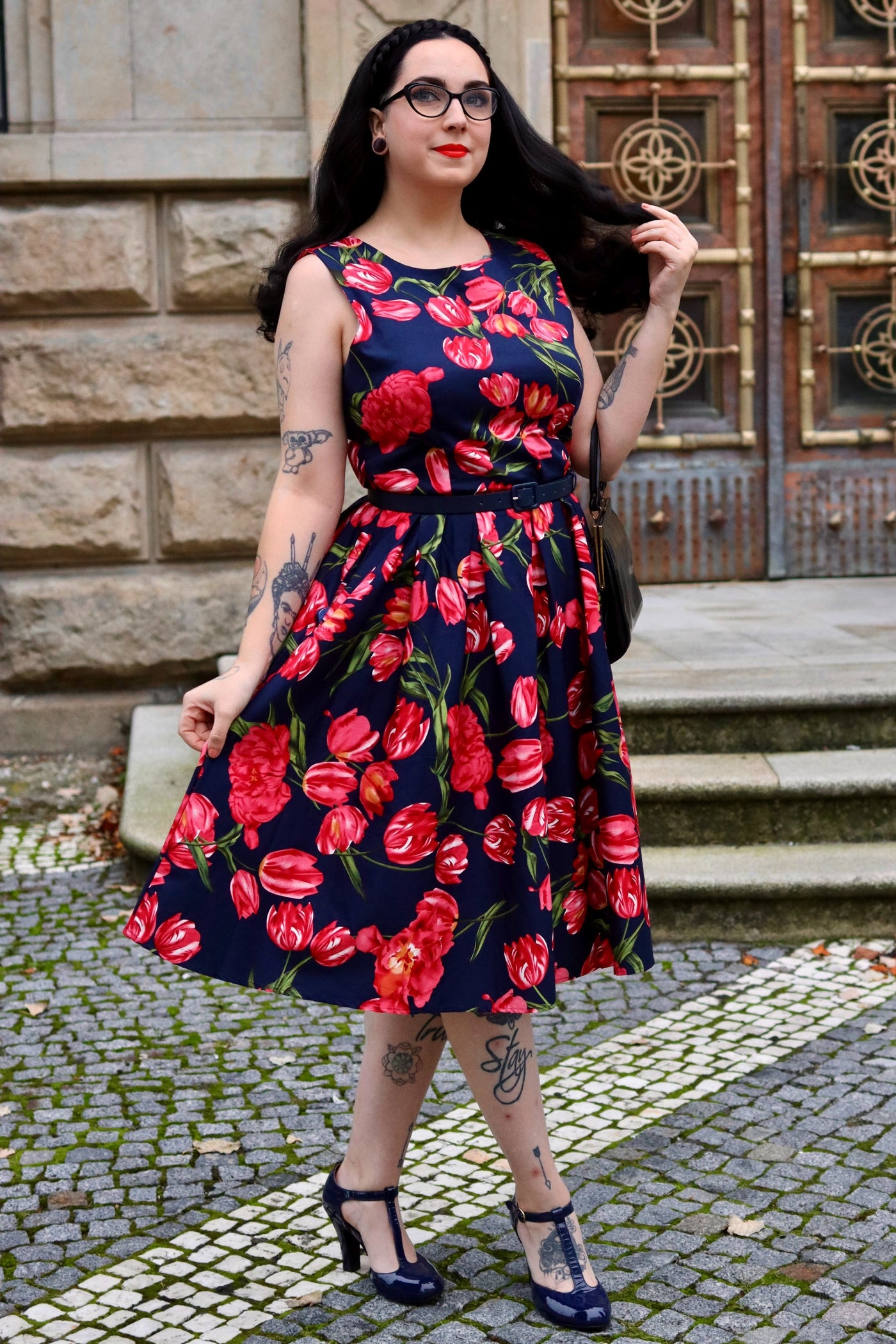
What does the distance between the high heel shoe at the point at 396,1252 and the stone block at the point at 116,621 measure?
3.49m

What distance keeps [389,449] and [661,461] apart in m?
4.33

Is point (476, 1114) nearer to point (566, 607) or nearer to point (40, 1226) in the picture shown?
point (40, 1226)

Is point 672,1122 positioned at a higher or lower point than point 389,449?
lower

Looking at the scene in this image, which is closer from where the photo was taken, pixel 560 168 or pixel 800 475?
pixel 560 168

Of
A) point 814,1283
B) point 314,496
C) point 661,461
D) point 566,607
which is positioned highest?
point 661,461

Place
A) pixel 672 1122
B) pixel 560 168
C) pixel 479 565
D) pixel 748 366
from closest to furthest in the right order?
1. pixel 479 565
2. pixel 560 168
3. pixel 672 1122
4. pixel 748 366

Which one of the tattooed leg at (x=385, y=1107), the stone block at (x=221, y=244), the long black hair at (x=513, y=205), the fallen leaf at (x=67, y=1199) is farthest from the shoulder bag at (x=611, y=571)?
the stone block at (x=221, y=244)

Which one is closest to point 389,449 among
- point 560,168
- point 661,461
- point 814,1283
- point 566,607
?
point 566,607

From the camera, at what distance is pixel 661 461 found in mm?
6504

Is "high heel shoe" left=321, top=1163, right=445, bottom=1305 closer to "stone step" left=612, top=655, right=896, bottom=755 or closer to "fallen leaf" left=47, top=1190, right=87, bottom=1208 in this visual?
"fallen leaf" left=47, top=1190, right=87, bottom=1208

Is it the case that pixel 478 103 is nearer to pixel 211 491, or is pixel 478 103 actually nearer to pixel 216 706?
pixel 216 706

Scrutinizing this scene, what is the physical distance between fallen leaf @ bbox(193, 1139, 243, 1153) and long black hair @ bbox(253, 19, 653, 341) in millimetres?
1496

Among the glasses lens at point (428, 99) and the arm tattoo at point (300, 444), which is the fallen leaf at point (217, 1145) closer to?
the arm tattoo at point (300, 444)

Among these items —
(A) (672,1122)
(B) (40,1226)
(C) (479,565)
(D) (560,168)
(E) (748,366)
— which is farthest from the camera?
(E) (748,366)
